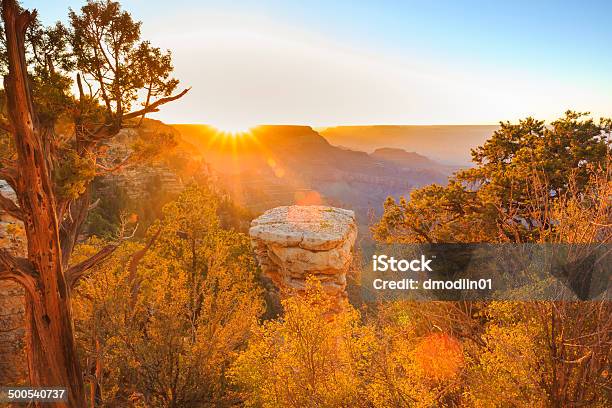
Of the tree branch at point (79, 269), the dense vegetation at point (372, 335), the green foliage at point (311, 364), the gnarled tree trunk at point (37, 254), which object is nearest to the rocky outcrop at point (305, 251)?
A: the dense vegetation at point (372, 335)

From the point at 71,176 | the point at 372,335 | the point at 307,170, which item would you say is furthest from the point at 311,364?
the point at 307,170

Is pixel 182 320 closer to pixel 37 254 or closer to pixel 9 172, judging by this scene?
pixel 37 254

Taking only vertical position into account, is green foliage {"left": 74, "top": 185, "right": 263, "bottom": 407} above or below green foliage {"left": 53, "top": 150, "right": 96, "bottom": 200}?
below

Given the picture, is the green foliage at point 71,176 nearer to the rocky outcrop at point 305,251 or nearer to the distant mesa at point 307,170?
the rocky outcrop at point 305,251

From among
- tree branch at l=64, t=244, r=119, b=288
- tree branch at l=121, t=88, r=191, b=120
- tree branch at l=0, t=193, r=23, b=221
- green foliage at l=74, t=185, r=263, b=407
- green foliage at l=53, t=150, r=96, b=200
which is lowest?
green foliage at l=74, t=185, r=263, b=407

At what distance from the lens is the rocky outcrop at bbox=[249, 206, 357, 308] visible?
16000mm

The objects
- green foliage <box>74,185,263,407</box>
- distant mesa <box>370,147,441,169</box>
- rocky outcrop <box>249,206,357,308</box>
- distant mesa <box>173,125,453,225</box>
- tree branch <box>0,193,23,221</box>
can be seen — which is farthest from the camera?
distant mesa <box>370,147,441,169</box>

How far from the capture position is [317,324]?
796 centimetres

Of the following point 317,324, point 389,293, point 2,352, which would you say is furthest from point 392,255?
point 2,352

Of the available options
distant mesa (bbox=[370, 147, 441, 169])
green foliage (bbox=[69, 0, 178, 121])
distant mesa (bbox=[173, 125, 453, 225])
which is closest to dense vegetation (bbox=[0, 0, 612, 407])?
green foliage (bbox=[69, 0, 178, 121])

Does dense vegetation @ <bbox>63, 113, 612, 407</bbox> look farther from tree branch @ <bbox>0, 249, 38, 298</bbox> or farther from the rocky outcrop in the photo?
tree branch @ <bbox>0, 249, 38, 298</bbox>

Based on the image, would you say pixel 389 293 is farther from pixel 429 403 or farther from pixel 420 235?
pixel 429 403

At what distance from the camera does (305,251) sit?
52.6 feet

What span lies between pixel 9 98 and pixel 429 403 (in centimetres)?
948
